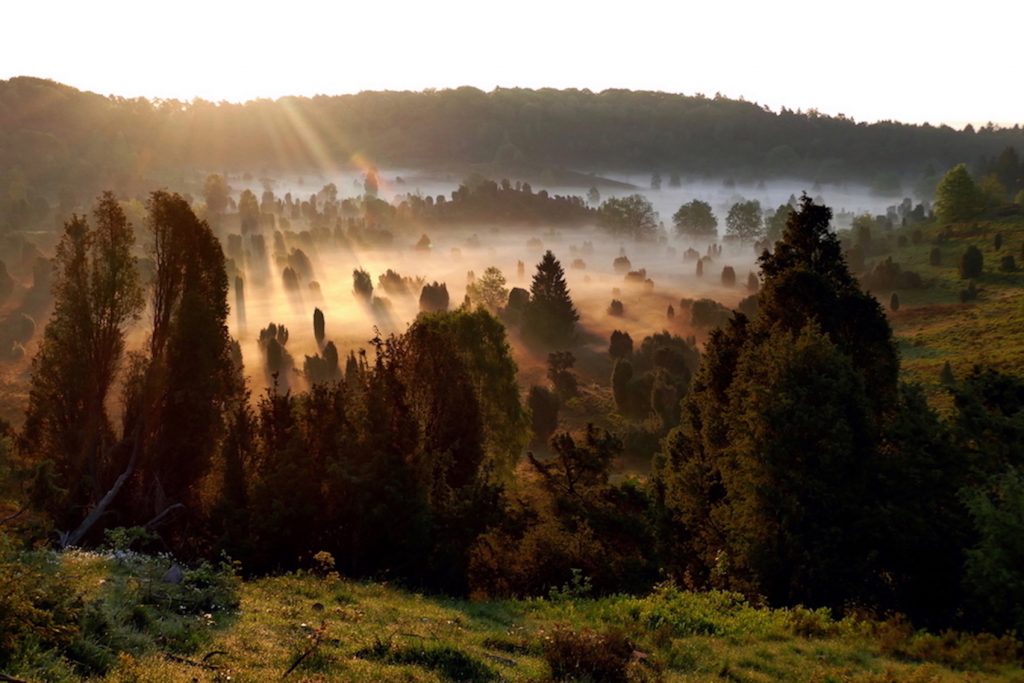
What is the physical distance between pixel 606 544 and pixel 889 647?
11948 millimetres

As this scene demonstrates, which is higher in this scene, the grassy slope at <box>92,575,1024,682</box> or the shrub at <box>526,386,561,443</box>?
the grassy slope at <box>92,575,1024,682</box>

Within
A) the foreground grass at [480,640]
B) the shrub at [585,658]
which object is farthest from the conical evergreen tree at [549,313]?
the shrub at [585,658]

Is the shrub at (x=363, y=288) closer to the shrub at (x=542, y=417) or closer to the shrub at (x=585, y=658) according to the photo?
the shrub at (x=542, y=417)

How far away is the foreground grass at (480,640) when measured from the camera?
37.0 ft

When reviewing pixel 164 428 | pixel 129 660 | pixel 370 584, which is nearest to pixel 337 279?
pixel 164 428

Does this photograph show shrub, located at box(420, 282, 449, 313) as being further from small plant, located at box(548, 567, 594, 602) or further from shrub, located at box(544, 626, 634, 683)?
shrub, located at box(544, 626, 634, 683)

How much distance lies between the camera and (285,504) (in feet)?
79.5

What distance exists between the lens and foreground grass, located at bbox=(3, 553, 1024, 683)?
11.3 meters

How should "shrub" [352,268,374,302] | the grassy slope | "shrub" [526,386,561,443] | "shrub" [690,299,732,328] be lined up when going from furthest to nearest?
1. "shrub" [352,268,374,302]
2. "shrub" [690,299,732,328]
3. "shrub" [526,386,561,443]
4. the grassy slope

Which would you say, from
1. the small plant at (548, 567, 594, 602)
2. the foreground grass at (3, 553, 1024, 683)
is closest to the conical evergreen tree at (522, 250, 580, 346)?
the small plant at (548, 567, 594, 602)

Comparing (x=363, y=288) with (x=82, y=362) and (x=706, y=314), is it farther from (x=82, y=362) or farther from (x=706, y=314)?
(x=82, y=362)

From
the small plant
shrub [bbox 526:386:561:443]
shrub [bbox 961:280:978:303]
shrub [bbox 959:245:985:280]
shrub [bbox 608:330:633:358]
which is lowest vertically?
shrub [bbox 526:386:561:443]

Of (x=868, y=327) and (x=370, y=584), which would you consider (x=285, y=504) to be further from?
(x=868, y=327)

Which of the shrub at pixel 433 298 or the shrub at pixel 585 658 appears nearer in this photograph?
the shrub at pixel 585 658
